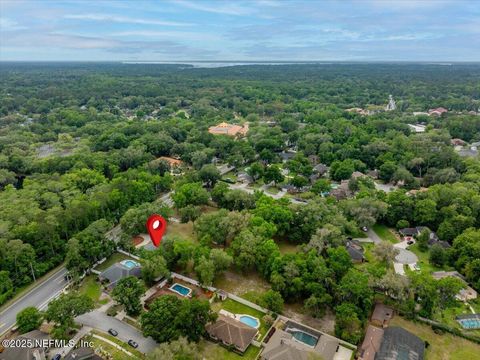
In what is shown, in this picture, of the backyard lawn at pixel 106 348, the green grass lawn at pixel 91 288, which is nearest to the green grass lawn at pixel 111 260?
the green grass lawn at pixel 91 288

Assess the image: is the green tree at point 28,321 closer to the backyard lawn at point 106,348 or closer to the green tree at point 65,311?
the green tree at point 65,311

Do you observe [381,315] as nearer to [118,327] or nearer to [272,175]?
[118,327]

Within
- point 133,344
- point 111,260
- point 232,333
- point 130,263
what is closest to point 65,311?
point 133,344

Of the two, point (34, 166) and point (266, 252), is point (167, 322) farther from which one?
point (34, 166)

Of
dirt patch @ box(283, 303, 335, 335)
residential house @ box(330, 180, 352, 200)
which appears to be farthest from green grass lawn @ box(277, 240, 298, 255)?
residential house @ box(330, 180, 352, 200)

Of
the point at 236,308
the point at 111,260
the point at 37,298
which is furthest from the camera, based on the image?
the point at 111,260

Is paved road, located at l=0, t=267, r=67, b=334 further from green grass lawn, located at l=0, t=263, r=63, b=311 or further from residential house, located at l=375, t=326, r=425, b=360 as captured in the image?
residential house, located at l=375, t=326, r=425, b=360
